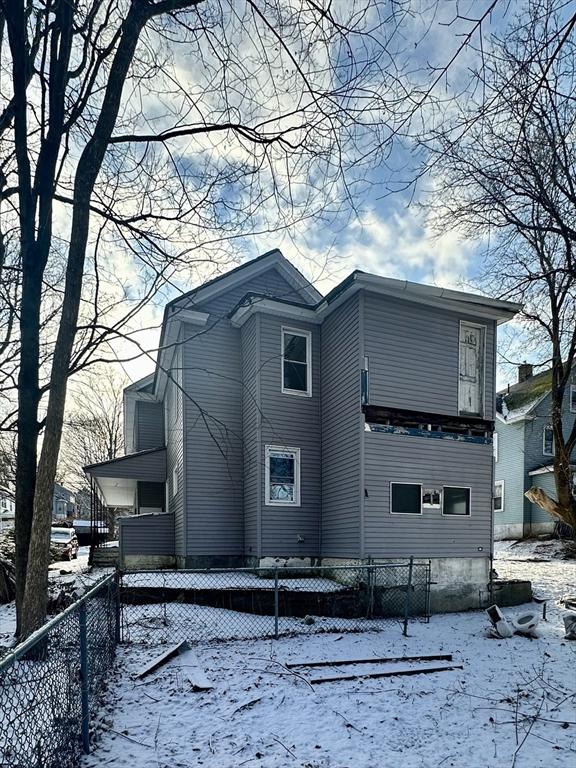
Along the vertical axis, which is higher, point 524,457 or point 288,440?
point 288,440

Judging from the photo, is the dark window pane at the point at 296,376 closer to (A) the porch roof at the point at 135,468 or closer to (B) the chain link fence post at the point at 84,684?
(A) the porch roof at the point at 135,468

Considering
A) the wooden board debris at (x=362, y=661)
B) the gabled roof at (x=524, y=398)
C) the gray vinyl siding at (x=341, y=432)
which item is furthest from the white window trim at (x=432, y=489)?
the gabled roof at (x=524, y=398)

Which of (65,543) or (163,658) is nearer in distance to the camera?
(163,658)

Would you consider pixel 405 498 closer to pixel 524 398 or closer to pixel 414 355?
pixel 414 355

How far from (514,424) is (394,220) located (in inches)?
857

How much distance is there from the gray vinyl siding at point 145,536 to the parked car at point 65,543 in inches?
414

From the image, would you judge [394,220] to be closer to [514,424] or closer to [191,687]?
[191,687]

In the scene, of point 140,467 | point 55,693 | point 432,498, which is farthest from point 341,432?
point 55,693

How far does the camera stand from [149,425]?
1767 cm

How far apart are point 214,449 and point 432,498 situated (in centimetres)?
540

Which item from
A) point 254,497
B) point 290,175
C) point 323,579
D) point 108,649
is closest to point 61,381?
point 108,649

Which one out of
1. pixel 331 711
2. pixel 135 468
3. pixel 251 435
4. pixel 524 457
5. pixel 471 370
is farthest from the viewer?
pixel 524 457

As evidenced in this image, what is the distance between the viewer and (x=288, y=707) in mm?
4855

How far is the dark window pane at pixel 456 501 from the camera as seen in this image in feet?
36.3
